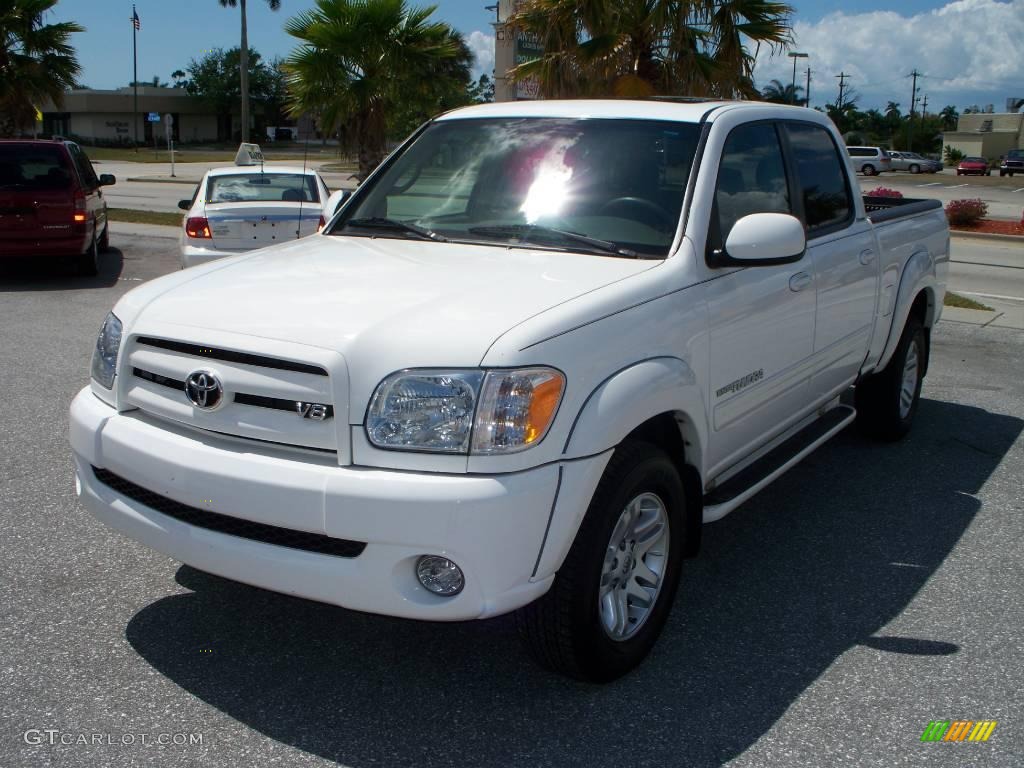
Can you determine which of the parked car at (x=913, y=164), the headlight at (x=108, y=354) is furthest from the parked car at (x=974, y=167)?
the headlight at (x=108, y=354)

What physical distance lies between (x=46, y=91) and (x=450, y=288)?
23.9 meters

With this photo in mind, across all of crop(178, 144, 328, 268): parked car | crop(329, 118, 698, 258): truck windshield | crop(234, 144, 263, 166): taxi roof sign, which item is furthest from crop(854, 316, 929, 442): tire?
crop(234, 144, 263, 166): taxi roof sign

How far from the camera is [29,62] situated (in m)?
23.6

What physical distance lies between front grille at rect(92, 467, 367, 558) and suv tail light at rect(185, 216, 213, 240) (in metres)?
7.51

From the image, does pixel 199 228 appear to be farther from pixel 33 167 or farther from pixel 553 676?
pixel 553 676

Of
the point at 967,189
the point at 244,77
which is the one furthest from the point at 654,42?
the point at 967,189

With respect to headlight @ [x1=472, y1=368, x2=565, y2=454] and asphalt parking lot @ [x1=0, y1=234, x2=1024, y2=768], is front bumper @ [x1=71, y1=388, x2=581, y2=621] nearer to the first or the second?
headlight @ [x1=472, y1=368, x2=565, y2=454]

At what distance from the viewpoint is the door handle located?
14.6 feet

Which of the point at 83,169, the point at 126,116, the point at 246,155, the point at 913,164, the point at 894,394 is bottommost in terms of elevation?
the point at 894,394

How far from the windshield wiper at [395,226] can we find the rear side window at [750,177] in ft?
3.74

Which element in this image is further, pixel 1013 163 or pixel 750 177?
pixel 1013 163

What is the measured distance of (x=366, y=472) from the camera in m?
2.95

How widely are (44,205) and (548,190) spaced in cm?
986

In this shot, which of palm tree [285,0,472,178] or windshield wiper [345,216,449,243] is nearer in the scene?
windshield wiper [345,216,449,243]
